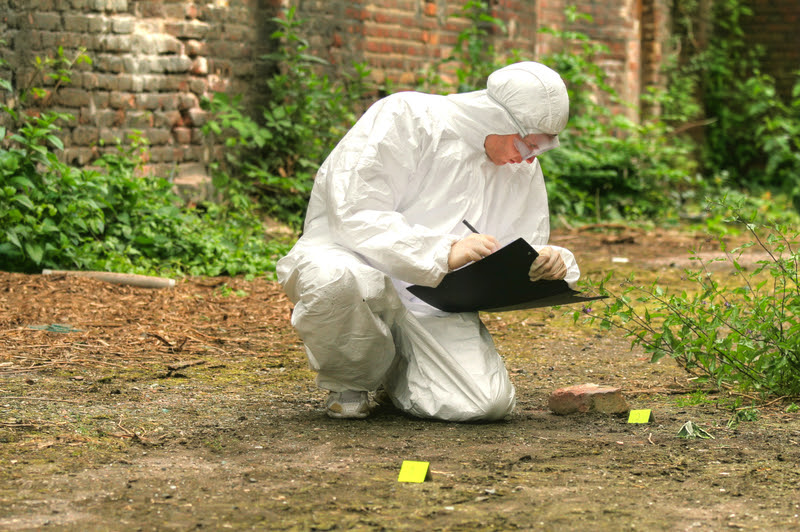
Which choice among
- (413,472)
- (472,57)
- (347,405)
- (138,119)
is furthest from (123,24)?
(413,472)

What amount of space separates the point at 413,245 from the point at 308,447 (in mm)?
638

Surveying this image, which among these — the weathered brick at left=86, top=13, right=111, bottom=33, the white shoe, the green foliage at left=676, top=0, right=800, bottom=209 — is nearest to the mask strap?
the white shoe

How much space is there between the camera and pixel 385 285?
309cm

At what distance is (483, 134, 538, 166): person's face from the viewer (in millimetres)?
3248

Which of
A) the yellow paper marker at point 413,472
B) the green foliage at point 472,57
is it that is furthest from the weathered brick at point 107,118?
the yellow paper marker at point 413,472

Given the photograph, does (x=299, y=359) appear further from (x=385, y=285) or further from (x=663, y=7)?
(x=663, y=7)

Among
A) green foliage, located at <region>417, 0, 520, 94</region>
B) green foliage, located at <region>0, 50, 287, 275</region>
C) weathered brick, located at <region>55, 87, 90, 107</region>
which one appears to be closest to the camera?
green foliage, located at <region>0, 50, 287, 275</region>

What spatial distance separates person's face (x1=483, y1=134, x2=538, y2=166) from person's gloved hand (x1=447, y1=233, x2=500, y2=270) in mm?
362

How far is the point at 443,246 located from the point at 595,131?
23.8ft

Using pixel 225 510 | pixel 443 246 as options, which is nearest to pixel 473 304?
pixel 443 246

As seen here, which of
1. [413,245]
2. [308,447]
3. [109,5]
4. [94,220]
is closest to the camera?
[308,447]

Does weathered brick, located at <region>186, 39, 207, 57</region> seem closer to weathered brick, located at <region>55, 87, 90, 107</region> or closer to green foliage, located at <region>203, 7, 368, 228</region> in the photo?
green foliage, located at <region>203, 7, 368, 228</region>

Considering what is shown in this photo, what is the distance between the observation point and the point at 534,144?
325cm

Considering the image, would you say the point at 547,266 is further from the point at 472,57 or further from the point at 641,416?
the point at 472,57
